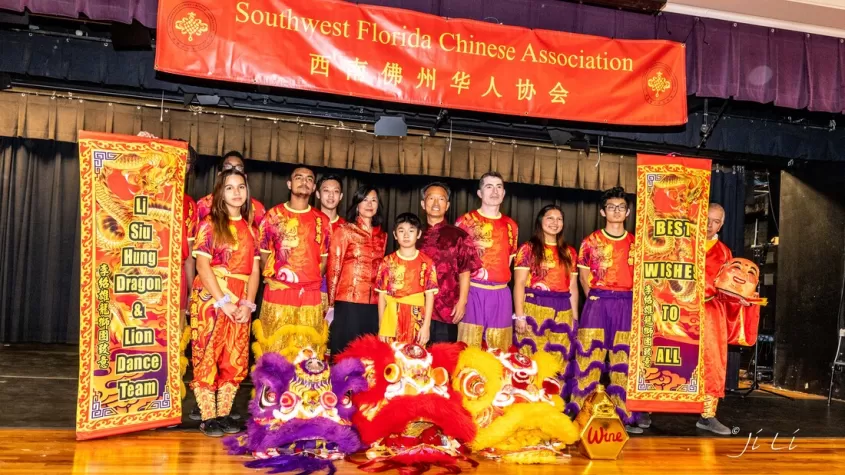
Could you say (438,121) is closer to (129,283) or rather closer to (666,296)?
(666,296)

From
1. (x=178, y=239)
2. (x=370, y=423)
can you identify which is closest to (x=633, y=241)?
(x=370, y=423)

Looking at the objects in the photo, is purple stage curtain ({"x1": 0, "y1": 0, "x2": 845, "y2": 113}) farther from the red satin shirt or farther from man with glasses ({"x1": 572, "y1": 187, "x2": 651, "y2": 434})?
the red satin shirt

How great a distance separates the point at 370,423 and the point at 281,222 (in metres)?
1.53

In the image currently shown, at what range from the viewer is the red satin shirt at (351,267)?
4781 millimetres

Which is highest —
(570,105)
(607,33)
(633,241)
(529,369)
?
(607,33)

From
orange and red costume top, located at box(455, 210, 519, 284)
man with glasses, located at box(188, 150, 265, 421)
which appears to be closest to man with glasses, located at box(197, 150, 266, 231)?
man with glasses, located at box(188, 150, 265, 421)

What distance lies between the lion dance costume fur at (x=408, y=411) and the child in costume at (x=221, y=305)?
0.66 m

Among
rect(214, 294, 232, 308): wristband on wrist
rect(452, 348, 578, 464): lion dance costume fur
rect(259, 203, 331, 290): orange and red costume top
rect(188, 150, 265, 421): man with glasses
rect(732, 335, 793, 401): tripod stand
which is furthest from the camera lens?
rect(732, 335, 793, 401): tripod stand

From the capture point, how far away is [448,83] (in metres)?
4.00

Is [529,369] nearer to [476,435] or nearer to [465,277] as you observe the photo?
[476,435]

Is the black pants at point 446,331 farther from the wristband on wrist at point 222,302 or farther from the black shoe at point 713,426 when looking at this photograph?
the black shoe at point 713,426

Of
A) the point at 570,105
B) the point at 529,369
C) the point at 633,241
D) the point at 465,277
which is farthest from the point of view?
the point at 633,241

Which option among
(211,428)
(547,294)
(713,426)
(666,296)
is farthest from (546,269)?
(211,428)

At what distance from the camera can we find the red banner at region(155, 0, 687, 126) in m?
3.68
